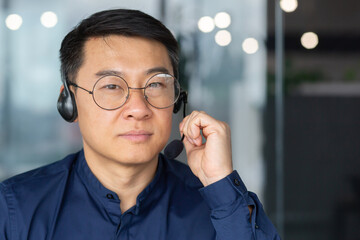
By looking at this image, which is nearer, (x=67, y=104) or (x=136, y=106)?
(x=136, y=106)

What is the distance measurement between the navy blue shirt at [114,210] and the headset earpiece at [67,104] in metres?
0.16

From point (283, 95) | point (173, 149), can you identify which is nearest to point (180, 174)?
point (173, 149)

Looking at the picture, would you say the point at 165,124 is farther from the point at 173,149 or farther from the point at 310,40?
the point at 310,40

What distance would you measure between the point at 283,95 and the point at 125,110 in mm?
2529

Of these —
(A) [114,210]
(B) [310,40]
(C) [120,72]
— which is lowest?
(A) [114,210]

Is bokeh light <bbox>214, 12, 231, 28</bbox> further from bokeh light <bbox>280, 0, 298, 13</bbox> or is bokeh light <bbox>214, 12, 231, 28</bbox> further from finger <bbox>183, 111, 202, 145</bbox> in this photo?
finger <bbox>183, 111, 202, 145</bbox>

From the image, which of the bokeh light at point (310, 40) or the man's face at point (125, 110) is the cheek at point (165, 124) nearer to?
the man's face at point (125, 110)

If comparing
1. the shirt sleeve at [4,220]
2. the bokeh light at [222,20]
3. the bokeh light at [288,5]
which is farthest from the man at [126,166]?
the bokeh light at [288,5]

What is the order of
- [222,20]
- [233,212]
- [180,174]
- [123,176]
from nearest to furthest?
[233,212] → [123,176] → [180,174] → [222,20]

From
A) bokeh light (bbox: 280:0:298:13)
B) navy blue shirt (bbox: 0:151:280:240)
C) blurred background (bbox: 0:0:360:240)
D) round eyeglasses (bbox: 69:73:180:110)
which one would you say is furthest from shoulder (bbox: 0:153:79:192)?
bokeh light (bbox: 280:0:298:13)

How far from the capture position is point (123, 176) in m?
1.58

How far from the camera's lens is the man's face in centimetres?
149

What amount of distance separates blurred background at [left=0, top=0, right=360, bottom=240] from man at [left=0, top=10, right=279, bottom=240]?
209cm

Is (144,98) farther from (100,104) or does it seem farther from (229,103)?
(229,103)
